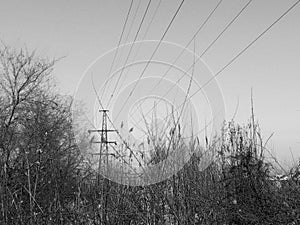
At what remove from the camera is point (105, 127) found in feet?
13.6

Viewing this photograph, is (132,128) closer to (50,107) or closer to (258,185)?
(258,185)

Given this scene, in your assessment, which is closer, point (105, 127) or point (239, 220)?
point (105, 127)

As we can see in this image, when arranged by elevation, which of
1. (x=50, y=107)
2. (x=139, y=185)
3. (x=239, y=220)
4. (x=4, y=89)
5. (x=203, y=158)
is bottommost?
(x=239, y=220)

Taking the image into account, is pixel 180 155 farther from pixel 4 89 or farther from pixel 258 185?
pixel 4 89

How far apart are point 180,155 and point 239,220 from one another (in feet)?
3.99

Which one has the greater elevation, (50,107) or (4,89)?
(4,89)

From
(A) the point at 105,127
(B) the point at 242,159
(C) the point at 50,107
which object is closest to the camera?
(A) the point at 105,127

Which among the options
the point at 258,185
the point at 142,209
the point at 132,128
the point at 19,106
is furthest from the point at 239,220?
the point at 19,106

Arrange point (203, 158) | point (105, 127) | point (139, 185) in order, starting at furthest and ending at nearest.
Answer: point (203, 158)
point (139, 185)
point (105, 127)

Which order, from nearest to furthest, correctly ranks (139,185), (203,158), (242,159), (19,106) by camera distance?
(139,185) → (203,158) → (242,159) → (19,106)

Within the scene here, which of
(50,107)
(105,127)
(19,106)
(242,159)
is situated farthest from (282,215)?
(19,106)

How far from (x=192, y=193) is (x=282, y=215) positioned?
95 cm

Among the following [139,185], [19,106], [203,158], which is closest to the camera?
[139,185]

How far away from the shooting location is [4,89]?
22.3 m
